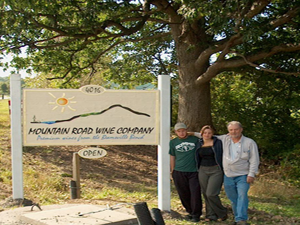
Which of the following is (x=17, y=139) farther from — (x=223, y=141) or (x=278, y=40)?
(x=278, y=40)

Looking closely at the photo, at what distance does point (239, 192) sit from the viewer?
632 cm

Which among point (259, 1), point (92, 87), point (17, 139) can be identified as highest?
point (259, 1)

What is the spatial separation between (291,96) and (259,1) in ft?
17.5

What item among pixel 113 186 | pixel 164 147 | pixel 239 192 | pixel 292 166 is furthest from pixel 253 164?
pixel 292 166

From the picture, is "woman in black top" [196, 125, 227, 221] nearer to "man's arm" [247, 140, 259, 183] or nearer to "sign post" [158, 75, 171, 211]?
"man's arm" [247, 140, 259, 183]

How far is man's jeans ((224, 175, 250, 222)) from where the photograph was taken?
6289 millimetres

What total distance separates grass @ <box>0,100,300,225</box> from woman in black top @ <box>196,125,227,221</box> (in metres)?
0.47

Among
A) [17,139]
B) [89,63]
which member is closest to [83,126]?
[17,139]

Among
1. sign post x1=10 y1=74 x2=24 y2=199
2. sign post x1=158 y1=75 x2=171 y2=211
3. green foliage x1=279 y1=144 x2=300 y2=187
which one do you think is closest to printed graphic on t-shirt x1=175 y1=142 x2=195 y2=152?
sign post x1=158 y1=75 x2=171 y2=211

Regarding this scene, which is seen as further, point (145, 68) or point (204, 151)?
point (145, 68)

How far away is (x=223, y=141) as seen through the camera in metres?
6.52

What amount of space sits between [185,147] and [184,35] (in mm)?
6886

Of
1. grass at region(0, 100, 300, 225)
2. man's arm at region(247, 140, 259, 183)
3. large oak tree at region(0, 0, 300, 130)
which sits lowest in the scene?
grass at region(0, 100, 300, 225)

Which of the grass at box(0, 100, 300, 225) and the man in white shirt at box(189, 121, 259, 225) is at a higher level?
the man in white shirt at box(189, 121, 259, 225)
